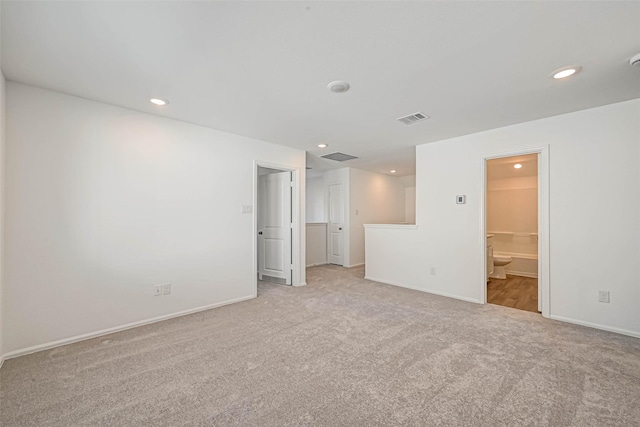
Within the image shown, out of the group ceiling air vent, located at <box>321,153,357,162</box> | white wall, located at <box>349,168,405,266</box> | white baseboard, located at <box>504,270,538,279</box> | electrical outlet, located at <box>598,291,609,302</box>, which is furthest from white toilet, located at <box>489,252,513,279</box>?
ceiling air vent, located at <box>321,153,357,162</box>

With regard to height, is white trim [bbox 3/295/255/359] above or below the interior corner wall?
below

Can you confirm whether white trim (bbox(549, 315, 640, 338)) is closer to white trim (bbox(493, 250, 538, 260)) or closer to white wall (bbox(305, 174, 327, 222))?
white trim (bbox(493, 250, 538, 260))

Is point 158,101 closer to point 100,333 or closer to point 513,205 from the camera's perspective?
point 100,333

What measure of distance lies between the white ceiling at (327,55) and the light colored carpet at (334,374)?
237cm

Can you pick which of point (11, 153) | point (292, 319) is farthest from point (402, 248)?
point (11, 153)

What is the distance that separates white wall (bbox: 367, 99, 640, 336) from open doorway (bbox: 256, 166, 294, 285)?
8.55 feet

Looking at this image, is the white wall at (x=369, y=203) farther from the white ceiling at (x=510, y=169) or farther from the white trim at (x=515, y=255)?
the white trim at (x=515, y=255)

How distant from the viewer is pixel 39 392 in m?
1.80

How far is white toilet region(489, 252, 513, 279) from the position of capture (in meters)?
5.13

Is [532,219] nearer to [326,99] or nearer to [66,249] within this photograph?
[326,99]

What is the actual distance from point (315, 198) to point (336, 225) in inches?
56.0

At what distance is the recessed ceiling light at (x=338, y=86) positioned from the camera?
2.31m

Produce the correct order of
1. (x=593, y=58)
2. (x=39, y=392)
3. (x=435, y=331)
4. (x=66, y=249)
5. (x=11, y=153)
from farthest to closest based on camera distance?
1. (x=435, y=331)
2. (x=66, y=249)
3. (x=11, y=153)
4. (x=593, y=58)
5. (x=39, y=392)

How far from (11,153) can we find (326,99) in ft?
9.32
